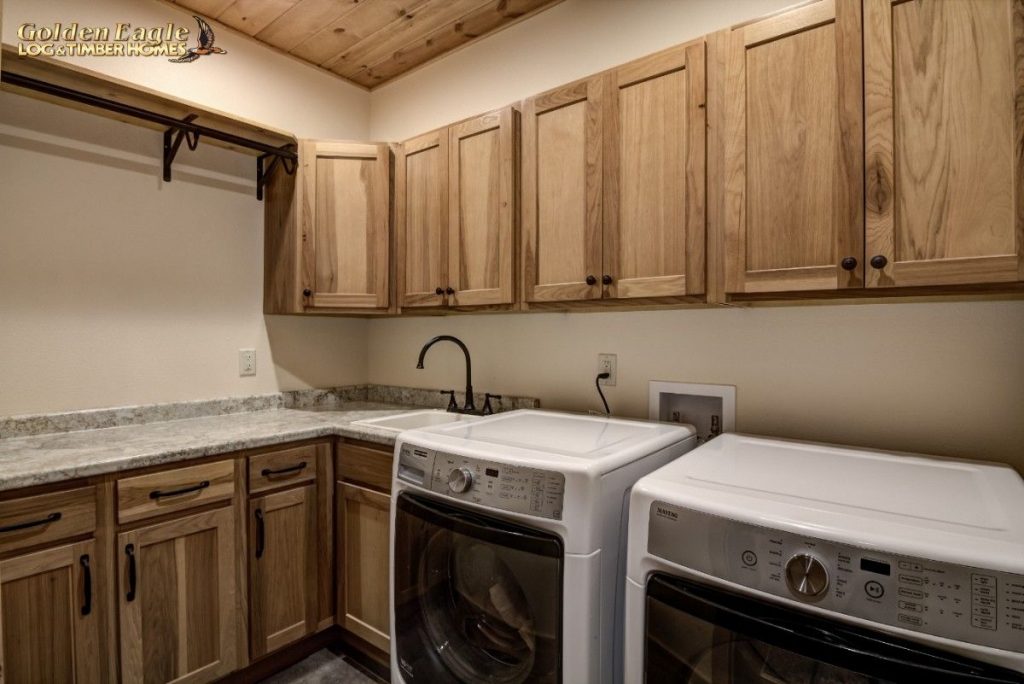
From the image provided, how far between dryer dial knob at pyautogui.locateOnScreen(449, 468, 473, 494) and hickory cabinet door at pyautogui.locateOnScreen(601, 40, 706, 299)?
74 cm

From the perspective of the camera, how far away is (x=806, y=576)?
2.67ft

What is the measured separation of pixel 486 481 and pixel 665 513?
460mm

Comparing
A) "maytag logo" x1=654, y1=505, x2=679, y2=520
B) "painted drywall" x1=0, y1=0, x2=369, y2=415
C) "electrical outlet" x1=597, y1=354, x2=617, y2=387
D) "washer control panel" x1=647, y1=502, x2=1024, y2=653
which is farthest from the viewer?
"electrical outlet" x1=597, y1=354, x2=617, y2=387

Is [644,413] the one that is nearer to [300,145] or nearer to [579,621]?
[579,621]

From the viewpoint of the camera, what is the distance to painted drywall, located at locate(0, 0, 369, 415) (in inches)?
70.7

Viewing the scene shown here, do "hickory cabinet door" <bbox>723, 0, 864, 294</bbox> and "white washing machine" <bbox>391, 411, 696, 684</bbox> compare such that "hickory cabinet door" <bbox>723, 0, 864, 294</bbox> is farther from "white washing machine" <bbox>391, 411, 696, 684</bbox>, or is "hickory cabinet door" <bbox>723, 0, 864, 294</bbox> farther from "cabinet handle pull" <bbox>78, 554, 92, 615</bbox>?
"cabinet handle pull" <bbox>78, 554, 92, 615</bbox>

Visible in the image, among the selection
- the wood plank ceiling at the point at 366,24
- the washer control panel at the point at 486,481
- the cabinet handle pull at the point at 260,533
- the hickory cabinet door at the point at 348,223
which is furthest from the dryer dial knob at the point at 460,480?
the wood plank ceiling at the point at 366,24

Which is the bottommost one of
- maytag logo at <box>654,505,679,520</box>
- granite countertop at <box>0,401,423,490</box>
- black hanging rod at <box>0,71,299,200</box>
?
granite countertop at <box>0,401,423,490</box>

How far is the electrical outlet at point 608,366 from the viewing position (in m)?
1.95

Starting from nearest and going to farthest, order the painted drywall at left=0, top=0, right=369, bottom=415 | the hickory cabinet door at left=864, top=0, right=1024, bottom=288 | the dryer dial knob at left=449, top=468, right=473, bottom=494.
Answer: the hickory cabinet door at left=864, top=0, right=1024, bottom=288, the dryer dial knob at left=449, top=468, right=473, bottom=494, the painted drywall at left=0, top=0, right=369, bottom=415

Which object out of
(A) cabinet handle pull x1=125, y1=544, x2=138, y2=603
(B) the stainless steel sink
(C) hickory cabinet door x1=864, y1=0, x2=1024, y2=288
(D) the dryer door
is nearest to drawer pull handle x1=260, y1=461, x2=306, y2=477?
(B) the stainless steel sink

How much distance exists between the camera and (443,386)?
8.32ft

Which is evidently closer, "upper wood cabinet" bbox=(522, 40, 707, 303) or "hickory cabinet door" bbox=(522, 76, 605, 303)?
"upper wood cabinet" bbox=(522, 40, 707, 303)

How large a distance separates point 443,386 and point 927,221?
196 cm
